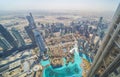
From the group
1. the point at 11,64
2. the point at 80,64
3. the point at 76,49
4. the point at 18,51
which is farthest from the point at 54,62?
the point at 18,51

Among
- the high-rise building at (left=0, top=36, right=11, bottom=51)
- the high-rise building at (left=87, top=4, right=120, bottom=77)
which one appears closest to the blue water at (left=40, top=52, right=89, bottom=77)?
the high-rise building at (left=87, top=4, right=120, bottom=77)

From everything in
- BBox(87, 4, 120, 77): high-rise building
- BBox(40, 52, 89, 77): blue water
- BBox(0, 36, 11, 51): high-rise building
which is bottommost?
BBox(40, 52, 89, 77): blue water

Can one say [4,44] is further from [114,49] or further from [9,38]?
[114,49]

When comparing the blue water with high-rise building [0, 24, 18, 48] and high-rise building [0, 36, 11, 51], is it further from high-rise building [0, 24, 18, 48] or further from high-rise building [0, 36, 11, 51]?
high-rise building [0, 36, 11, 51]

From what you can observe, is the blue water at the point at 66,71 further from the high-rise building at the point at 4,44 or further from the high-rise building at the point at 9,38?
the high-rise building at the point at 4,44

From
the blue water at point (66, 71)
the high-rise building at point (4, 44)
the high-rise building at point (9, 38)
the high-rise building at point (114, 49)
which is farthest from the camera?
the high-rise building at point (9, 38)

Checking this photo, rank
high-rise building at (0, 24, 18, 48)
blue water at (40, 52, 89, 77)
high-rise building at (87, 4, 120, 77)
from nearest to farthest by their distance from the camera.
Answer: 1. high-rise building at (87, 4, 120, 77)
2. blue water at (40, 52, 89, 77)
3. high-rise building at (0, 24, 18, 48)

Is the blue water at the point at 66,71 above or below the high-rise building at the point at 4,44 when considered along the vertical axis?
below

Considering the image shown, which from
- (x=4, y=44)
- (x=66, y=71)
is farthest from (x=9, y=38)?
(x=66, y=71)

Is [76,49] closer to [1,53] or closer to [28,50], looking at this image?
[28,50]

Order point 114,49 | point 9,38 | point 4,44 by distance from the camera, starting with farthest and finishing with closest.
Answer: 1. point 9,38
2. point 4,44
3. point 114,49

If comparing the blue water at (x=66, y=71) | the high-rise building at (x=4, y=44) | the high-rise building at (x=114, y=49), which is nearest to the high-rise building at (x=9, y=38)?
the high-rise building at (x=4, y=44)

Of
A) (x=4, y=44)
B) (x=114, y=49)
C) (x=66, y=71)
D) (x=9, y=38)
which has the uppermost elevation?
(x=114, y=49)
